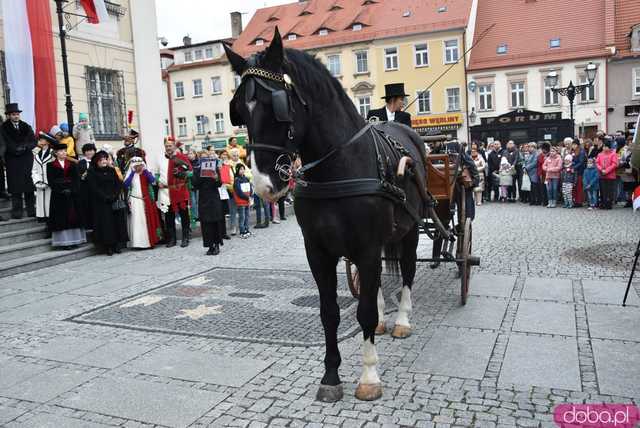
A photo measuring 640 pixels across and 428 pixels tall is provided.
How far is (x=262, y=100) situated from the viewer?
3.35 metres

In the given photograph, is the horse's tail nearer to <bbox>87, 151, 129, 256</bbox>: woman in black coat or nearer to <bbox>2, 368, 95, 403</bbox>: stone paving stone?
<bbox>2, 368, 95, 403</bbox>: stone paving stone

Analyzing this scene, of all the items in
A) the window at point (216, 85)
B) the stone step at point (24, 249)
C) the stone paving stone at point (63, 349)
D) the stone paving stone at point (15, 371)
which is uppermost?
the window at point (216, 85)

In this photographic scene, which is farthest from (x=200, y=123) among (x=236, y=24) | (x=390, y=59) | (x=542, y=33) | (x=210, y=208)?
(x=210, y=208)

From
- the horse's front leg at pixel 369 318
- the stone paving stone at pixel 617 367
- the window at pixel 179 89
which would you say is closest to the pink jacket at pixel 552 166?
the stone paving stone at pixel 617 367

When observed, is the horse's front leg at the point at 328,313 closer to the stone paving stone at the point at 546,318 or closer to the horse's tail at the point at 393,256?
the horse's tail at the point at 393,256

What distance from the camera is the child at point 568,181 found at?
1605 centimetres

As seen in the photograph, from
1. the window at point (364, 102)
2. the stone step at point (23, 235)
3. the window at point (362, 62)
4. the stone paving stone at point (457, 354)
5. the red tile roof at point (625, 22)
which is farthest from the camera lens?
the window at point (364, 102)

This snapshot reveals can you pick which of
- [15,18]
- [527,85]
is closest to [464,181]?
[15,18]

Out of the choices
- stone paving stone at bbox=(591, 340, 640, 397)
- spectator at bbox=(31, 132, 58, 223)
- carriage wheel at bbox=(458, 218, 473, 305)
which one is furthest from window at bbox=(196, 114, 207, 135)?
stone paving stone at bbox=(591, 340, 640, 397)

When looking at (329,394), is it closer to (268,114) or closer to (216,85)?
(268,114)

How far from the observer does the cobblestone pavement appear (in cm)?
384

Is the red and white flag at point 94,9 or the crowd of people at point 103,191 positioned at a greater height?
the red and white flag at point 94,9

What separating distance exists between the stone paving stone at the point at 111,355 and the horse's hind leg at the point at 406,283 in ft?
7.74

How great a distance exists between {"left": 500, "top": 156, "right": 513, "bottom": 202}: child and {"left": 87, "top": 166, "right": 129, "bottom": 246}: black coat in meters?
12.3
